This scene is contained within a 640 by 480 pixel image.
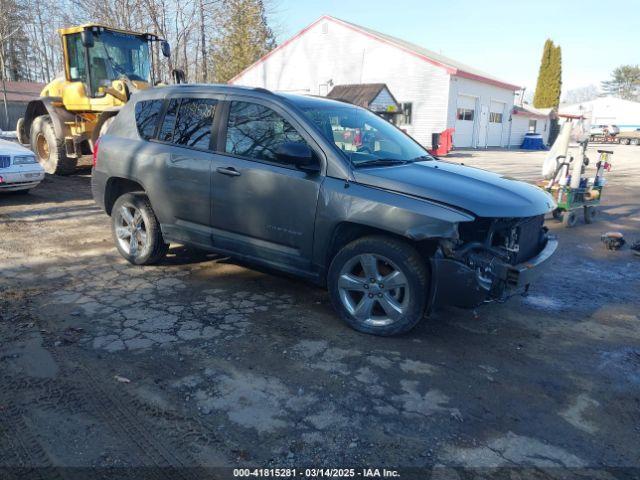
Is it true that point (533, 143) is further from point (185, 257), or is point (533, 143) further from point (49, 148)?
point (185, 257)

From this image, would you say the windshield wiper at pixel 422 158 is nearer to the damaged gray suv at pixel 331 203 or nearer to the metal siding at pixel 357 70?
the damaged gray suv at pixel 331 203

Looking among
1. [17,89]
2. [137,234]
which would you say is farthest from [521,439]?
[17,89]

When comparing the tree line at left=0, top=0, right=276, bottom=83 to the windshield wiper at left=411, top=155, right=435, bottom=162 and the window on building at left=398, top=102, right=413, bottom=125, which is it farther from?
the windshield wiper at left=411, top=155, right=435, bottom=162

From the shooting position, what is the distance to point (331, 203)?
12.9 feet

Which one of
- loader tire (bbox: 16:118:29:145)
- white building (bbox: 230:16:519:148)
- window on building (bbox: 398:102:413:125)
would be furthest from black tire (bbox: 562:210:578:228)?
window on building (bbox: 398:102:413:125)

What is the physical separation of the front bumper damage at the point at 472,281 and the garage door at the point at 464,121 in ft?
84.2

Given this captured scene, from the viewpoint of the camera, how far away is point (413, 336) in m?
3.98

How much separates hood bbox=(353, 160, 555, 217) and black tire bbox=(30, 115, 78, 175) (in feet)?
34.1

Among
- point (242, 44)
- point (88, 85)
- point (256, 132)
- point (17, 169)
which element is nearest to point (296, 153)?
point (256, 132)

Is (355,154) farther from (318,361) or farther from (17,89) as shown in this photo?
(17,89)

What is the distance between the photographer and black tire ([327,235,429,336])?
368cm

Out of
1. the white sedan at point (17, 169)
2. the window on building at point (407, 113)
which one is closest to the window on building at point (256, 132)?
the white sedan at point (17, 169)

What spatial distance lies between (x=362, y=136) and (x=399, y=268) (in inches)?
60.4

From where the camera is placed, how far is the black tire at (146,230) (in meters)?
5.27
